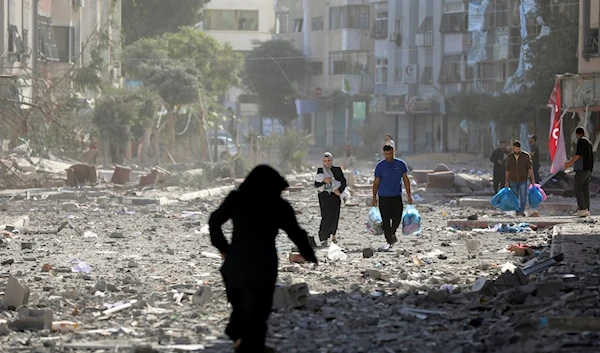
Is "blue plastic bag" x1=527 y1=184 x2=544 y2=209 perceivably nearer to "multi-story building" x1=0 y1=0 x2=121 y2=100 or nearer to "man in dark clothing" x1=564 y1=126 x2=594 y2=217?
"man in dark clothing" x1=564 y1=126 x2=594 y2=217

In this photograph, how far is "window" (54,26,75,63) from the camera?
51844mm

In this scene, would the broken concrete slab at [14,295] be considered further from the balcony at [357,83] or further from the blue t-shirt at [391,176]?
the balcony at [357,83]

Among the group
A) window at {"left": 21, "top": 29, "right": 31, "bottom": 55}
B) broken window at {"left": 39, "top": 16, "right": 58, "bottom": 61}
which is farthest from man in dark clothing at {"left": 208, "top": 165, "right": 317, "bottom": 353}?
broken window at {"left": 39, "top": 16, "right": 58, "bottom": 61}

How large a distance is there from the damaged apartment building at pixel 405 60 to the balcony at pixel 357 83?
0.07m

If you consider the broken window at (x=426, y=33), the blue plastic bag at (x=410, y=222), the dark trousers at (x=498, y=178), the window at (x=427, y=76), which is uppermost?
the broken window at (x=426, y=33)

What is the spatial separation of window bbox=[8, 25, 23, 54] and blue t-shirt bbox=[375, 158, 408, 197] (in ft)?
90.3

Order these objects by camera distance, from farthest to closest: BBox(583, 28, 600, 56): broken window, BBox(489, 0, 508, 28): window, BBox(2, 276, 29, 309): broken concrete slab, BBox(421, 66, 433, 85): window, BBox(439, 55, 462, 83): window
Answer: BBox(421, 66, 433, 85): window
BBox(439, 55, 462, 83): window
BBox(489, 0, 508, 28): window
BBox(583, 28, 600, 56): broken window
BBox(2, 276, 29, 309): broken concrete slab

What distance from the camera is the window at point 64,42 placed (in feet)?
Answer: 170

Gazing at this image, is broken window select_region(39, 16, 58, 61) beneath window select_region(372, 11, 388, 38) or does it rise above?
beneath

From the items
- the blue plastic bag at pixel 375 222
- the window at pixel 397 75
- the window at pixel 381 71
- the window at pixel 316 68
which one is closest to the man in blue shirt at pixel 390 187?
the blue plastic bag at pixel 375 222

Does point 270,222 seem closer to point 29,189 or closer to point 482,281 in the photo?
point 482,281

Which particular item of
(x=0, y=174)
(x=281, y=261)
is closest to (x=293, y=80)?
(x=0, y=174)

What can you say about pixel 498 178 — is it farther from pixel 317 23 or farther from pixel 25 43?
pixel 317 23

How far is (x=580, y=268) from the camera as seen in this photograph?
41.1ft
